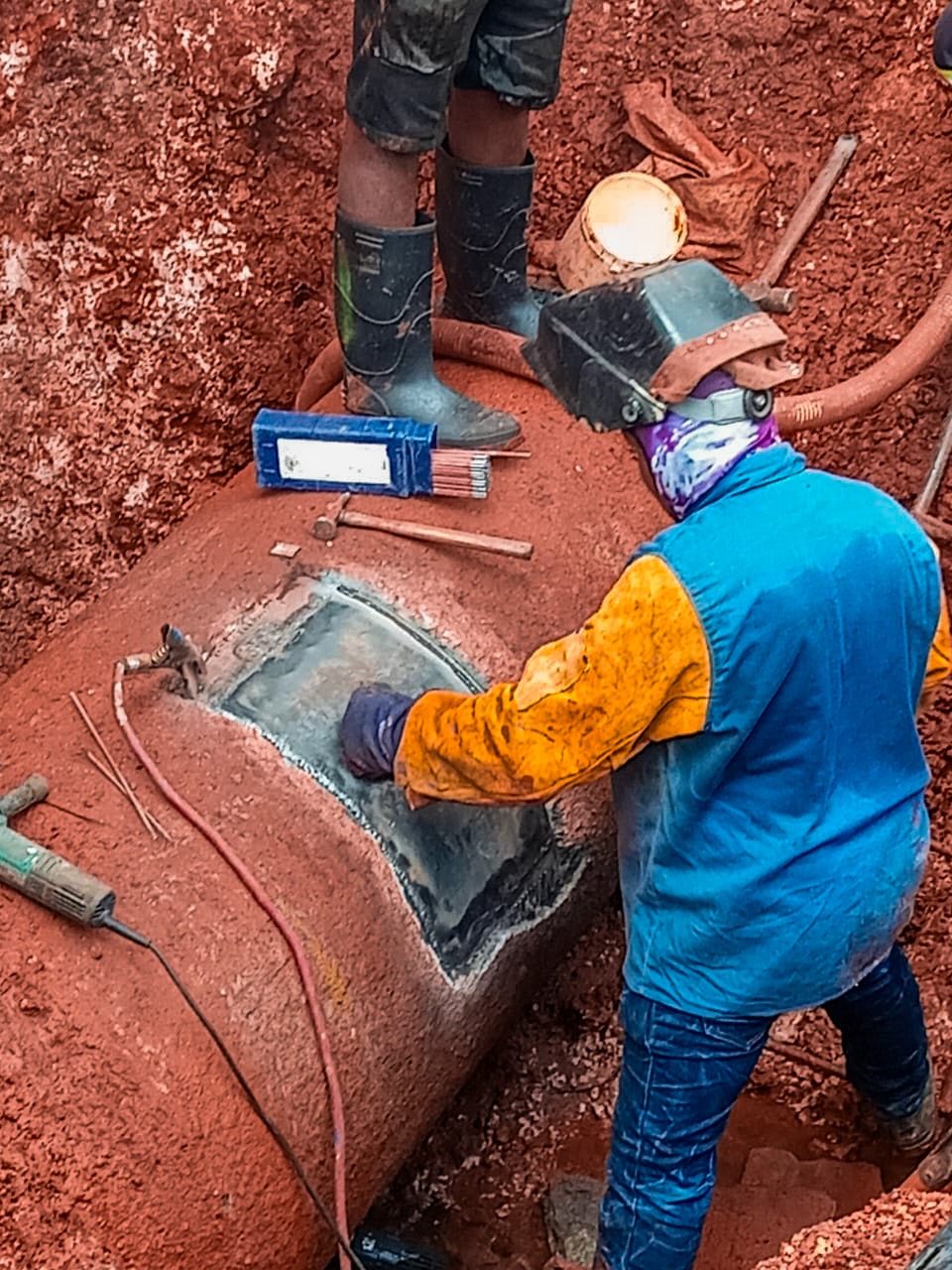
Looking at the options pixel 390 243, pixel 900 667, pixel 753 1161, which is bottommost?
pixel 753 1161

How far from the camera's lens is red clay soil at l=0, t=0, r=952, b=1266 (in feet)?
12.0

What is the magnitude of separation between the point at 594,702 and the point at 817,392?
4.70 ft

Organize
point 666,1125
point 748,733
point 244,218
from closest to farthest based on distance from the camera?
point 748,733
point 666,1125
point 244,218

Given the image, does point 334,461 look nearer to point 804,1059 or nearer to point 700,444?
point 700,444

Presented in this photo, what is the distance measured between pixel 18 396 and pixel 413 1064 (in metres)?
1.99

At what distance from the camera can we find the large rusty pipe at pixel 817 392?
3.34 m

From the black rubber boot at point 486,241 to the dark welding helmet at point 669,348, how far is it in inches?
39.7

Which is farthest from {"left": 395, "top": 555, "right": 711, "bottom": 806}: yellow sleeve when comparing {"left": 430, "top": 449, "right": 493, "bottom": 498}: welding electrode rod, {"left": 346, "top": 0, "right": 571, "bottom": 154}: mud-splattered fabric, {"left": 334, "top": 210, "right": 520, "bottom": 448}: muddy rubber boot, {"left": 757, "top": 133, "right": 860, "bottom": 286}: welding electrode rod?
{"left": 757, "top": 133, "right": 860, "bottom": 286}: welding electrode rod

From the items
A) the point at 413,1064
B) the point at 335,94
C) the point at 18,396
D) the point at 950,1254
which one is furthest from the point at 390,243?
the point at 950,1254

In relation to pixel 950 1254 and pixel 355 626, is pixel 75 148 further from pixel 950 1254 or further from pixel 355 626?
pixel 950 1254

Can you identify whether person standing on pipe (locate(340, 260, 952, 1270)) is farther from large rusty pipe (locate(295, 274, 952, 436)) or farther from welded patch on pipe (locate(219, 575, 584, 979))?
large rusty pipe (locate(295, 274, 952, 436))

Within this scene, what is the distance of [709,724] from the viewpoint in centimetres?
231

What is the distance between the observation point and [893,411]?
12.7 feet

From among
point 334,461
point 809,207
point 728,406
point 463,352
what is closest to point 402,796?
point 334,461
